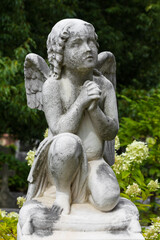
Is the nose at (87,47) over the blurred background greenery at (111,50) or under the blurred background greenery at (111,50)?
over

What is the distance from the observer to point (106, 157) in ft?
12.9

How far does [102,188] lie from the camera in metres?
3.33

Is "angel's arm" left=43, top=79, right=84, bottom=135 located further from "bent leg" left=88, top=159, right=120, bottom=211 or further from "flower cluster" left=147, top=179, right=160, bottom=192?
"flower cluster" left=147, top=179, right=160, bottom=192

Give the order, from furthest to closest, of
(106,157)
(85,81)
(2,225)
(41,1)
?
(41,1) → (2,225) → (106,157) → (85,81)

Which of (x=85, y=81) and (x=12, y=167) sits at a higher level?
(x=85, y=81)

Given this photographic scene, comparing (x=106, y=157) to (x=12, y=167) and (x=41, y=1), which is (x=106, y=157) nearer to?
(x=41, y=1)

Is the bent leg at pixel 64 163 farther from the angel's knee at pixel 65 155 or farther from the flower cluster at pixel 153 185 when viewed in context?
the flower cluster at pixel 153 185

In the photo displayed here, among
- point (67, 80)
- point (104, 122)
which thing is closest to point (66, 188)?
point (104, 122)

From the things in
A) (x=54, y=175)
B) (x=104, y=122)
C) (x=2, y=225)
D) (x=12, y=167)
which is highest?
(x=104, y=122)

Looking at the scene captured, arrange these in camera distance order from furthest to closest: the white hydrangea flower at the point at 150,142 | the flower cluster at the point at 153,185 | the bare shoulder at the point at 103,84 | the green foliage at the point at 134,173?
the white hydrangea flower at the point at 150,142, the flower cluster at the point at 153,185, the green foliage at the point at 134,173, the bare shoulder at the point at 103,84

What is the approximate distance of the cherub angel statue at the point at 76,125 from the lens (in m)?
3.32

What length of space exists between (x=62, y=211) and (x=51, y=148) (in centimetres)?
49

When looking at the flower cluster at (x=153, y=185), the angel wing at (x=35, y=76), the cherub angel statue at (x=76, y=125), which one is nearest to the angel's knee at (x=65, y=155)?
the cherub angel statue at (x=76, y=125)

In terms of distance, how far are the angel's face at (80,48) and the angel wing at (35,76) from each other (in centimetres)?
59
